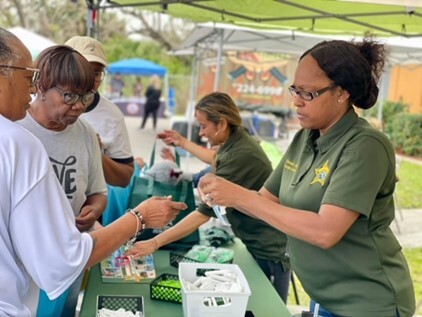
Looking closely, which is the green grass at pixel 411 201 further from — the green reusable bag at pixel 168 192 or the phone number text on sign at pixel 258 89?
the phone number text on sign at pixel 258 89

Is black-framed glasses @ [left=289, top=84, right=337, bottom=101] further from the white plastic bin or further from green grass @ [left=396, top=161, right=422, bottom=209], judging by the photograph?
green grass @ [left=396, top=161, right=422, bottom=209]

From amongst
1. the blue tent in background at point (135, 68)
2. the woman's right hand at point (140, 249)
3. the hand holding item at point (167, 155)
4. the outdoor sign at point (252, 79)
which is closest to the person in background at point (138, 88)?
the blue tent in background at point (135, 68)

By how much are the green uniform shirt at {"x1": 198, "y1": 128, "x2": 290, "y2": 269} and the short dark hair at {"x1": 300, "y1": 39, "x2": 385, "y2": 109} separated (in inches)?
35.4

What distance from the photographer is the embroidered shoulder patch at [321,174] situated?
153 centimetres

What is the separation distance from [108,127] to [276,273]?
3.67ft

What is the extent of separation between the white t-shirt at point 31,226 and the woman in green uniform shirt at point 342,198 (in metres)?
0.53

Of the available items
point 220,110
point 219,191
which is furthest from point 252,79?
point 219,191

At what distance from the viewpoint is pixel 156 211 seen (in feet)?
4.92

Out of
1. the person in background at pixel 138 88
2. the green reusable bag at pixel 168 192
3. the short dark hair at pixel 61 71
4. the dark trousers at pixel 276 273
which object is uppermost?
the short dark hair at pixel 61 71

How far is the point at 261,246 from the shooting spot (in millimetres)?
2439

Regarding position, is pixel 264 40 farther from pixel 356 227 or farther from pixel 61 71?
pixel 356 227

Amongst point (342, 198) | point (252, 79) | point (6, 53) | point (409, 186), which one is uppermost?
point (6, 53)

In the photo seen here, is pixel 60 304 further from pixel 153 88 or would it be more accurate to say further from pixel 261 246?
pixel 153 88

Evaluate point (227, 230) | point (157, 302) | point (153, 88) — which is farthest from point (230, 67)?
point (157, 302)
